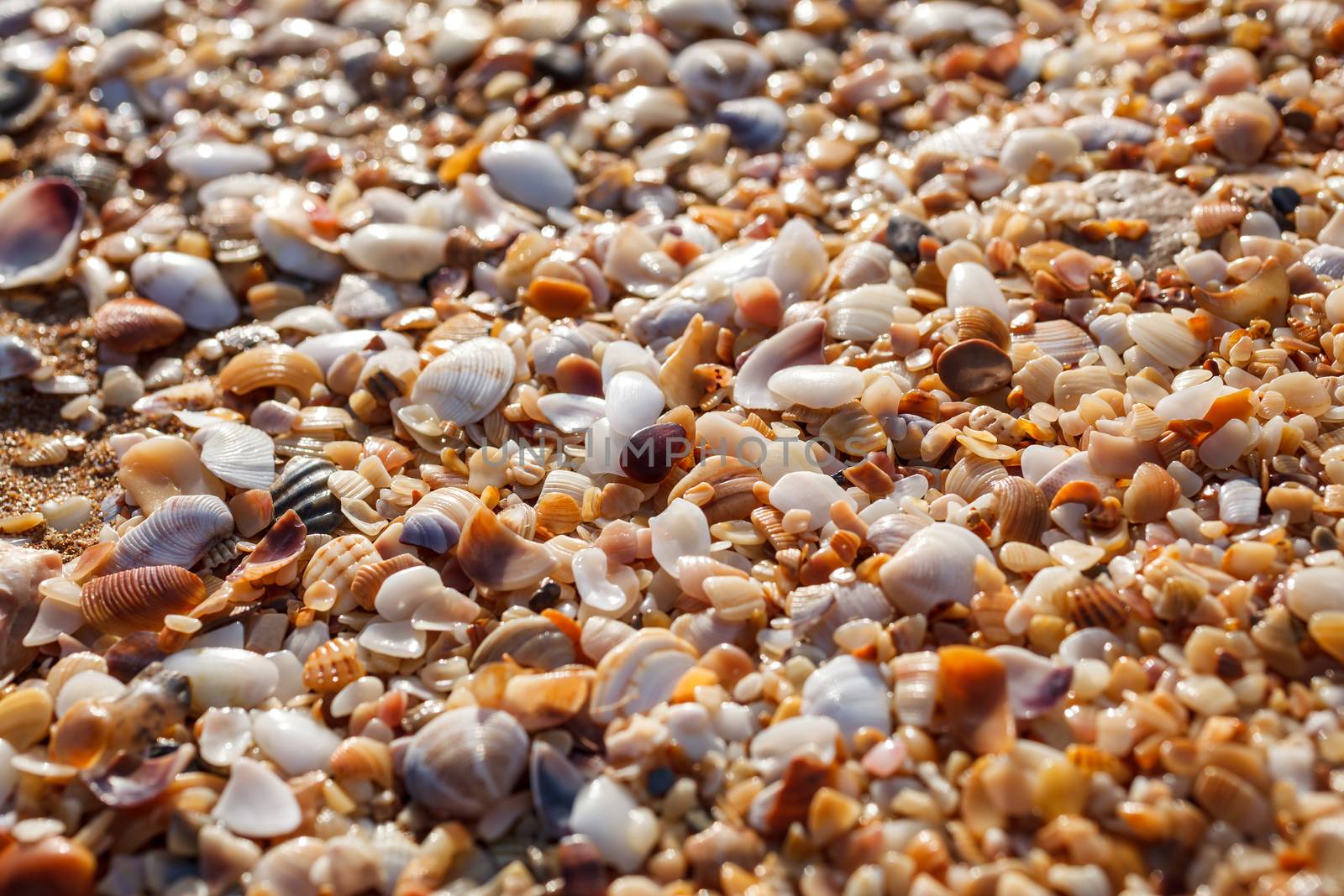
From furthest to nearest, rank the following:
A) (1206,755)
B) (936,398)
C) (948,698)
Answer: (936,398) → (948,698) → (1206,755)

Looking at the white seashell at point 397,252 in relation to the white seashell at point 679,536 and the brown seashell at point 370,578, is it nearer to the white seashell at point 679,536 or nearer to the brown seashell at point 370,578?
the brown seashell at point 370,578

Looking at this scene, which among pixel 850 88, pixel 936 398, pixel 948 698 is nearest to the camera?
pixel 948 698

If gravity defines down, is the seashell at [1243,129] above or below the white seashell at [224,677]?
above

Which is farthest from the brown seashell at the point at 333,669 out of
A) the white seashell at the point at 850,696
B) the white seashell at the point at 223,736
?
the white seashell at the point at 850,696

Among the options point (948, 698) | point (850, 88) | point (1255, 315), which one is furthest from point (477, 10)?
point (948, 698)

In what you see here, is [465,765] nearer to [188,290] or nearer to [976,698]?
[976,698]

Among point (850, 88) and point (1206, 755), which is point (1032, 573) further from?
point (850, 88)
